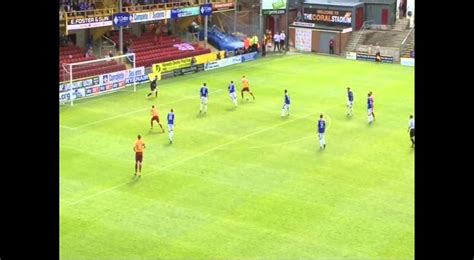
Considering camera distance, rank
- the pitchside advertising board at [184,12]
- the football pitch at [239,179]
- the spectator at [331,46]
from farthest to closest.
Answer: the spectator at [331,46] → the pitchside advertising board at [184,12] → the football pitch at [239,179]

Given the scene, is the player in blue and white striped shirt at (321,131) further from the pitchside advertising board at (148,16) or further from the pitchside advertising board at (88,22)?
the pitchside advertising board at (148,16)

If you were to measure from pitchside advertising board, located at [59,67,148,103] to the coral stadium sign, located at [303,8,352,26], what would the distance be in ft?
65.0

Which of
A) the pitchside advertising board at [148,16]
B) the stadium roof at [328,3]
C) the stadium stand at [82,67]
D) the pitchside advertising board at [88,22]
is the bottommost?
the stadium stand at [82,67]

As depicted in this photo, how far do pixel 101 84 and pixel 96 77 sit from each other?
24.2 inches

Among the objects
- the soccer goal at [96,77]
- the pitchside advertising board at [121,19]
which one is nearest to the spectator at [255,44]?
the soccer goal at [96,77]

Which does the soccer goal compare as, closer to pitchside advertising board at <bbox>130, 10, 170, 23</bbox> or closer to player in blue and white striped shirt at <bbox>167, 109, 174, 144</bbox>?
pitchside advertising board at <bbox>130, 10, 170, 23</bbox>

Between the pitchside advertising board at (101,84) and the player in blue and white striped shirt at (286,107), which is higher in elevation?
the pitchside advertising board at (101,84)

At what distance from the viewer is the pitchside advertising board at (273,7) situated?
5491 cm

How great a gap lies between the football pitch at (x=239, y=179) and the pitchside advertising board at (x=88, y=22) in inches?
200

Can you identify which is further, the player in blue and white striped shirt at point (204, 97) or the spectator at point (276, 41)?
the spectator at point (276, 41)

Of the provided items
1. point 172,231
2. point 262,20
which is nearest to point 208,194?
point 172,231
